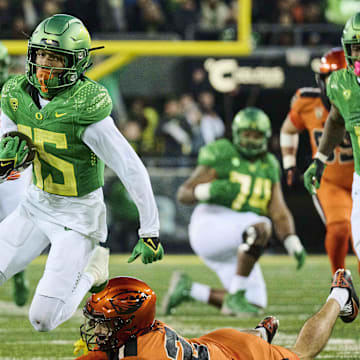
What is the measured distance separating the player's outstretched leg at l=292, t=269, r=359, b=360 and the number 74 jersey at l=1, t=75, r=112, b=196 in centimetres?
116

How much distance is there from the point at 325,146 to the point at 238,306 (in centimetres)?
162

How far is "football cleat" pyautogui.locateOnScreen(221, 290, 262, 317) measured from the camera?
572 centimetres

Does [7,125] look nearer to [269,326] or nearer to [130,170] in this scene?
[130,170]

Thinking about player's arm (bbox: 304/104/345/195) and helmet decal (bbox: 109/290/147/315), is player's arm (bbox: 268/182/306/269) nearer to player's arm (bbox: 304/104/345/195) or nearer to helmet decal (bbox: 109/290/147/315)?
player's arm (bbox: 304/104/345/195)

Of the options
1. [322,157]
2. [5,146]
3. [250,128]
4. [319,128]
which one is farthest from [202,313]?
[5,146]

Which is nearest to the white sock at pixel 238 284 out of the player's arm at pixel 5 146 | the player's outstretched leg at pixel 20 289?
the player's outstretched leg at pixel 20 289

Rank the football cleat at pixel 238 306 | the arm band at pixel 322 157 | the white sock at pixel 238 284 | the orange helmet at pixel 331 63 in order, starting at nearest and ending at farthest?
the arm band at pixel 322 157, the orange helmet at pixel 331 63, the football cleat at pixel 238 306, the white sock at pixel 238 284

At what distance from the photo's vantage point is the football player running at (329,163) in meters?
5.38

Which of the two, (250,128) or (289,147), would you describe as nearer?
(289,147)

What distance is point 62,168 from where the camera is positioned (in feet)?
12.9

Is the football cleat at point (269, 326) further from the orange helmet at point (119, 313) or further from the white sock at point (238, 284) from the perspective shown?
the white sock at point (238, 284)

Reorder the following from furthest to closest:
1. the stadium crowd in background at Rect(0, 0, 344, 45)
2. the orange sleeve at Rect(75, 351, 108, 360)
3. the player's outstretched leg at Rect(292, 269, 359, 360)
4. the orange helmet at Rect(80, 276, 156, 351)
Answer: the stadium crowd in background at Rect(0, 0, 344, 45), the player's outstretched leg at Rect(292, 269, 359, 360), the orange helmet at Rect(80, 276, 156, 351), the orange sleeve at Rect(75, 351, 108, 360)

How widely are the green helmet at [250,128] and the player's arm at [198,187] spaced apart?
27 centimetres

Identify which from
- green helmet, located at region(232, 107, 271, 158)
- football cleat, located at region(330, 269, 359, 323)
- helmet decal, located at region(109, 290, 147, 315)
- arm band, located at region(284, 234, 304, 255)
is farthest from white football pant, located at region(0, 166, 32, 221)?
helmet decal, located at region(109, 290, 147, 315)
